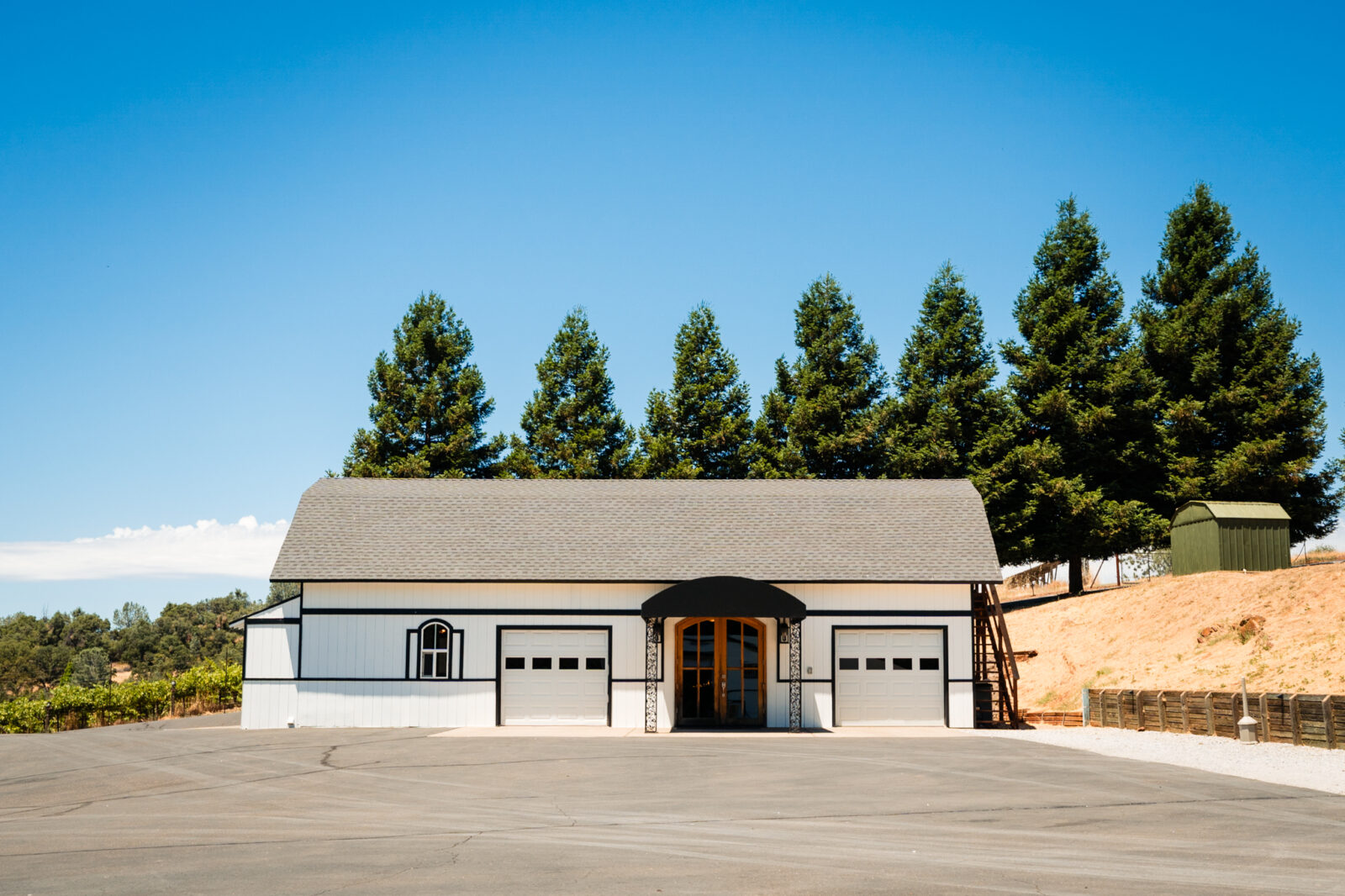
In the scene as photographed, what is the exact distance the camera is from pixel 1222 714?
2259 cm

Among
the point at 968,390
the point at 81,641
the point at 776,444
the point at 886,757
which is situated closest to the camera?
the point at 886,757

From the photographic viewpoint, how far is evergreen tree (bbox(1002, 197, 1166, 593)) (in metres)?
41.2

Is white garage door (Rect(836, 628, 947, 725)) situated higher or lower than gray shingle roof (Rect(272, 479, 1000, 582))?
lower

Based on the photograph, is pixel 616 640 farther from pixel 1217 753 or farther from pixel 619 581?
pixel 1217 753

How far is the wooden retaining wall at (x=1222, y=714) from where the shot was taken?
A: 2036cm

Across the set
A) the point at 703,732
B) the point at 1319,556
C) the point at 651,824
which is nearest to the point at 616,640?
the point at 703,732

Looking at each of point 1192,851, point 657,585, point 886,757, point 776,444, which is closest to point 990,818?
point 1192,851

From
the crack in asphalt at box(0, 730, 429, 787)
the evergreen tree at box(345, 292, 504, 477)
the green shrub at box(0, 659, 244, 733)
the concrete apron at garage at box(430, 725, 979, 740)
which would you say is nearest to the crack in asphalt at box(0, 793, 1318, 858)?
the crack in asphalt at box(0, 730, 429, 787)

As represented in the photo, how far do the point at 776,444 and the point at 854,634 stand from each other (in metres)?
20.7

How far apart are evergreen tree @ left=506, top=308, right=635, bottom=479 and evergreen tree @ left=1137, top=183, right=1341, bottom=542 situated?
23.8m

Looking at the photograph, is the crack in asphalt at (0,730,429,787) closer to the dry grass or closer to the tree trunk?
the tree trunk

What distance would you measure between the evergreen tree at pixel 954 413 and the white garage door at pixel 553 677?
20429 millimetres

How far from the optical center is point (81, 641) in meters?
118

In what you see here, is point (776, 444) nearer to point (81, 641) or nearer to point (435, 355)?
point (435, 355)
